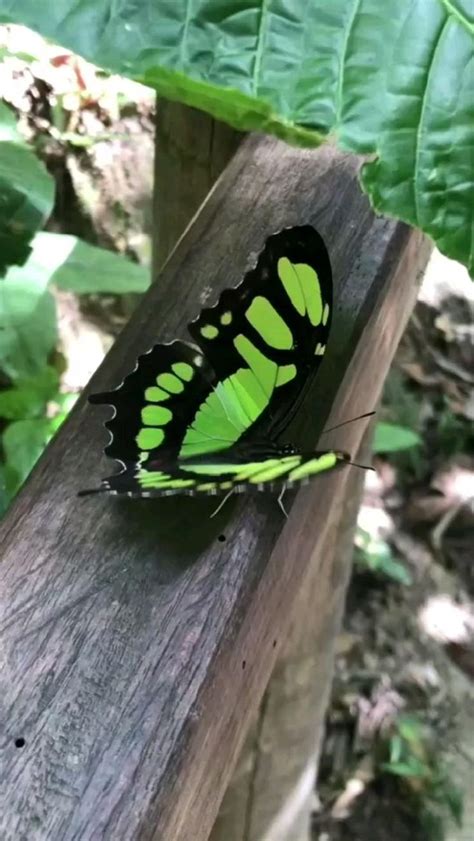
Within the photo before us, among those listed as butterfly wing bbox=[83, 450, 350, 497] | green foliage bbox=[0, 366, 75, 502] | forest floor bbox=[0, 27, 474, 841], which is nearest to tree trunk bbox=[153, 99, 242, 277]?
green foliage bbox=[0, 366, 75, 502]

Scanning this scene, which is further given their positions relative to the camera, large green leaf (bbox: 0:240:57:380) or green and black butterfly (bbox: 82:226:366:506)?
large green leaf (bbox: 0:240:57:380)

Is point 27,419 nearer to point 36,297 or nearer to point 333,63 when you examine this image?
point 36,297

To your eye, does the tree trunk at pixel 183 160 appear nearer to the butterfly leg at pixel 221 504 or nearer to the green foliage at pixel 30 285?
the green foliage at pixel 30 285

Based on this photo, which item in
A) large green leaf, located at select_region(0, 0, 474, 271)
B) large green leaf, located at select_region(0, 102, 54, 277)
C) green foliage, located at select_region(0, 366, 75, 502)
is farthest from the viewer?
green foliage, located at select_region(0, 366, 75, 502)

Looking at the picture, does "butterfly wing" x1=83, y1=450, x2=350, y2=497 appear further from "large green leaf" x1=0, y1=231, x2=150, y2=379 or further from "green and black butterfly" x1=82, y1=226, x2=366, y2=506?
"large green leaf" x1=0, y1=231, x2=150, y2=379

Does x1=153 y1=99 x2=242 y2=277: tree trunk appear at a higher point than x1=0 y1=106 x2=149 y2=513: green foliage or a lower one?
higher

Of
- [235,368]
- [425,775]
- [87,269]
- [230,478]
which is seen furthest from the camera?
[425,775]

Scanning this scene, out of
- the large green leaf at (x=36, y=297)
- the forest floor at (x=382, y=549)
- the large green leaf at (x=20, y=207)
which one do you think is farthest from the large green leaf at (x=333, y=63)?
the forest floor at (x=382, y=549)

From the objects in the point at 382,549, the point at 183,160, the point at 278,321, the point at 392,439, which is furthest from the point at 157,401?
the point at 382,549
